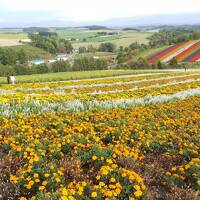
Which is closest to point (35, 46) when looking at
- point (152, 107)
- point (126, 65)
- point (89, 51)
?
point (89, 51)

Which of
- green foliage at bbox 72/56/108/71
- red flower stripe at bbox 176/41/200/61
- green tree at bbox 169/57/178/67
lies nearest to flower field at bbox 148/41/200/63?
red flower stripe at bbox 176/41/200/61

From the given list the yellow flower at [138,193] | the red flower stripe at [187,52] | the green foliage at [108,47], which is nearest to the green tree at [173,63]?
the red flower stripe at [187,52]

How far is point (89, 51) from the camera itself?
519ft

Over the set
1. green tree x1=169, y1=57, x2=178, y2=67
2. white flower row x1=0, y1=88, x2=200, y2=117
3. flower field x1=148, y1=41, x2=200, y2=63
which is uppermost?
white flower row x1=0, y1=88, x2=200, y2=117

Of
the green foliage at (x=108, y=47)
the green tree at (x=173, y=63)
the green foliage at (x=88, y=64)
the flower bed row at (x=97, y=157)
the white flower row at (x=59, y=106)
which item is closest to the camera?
the flower bed row at (x=97, y=157)

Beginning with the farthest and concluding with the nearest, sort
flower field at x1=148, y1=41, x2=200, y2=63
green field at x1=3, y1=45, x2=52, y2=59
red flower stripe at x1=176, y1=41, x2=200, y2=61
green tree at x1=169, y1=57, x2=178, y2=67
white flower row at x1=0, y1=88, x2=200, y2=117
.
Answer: green field at x1=3, y1=45, x2=52, y2=59, red flower stripe at x1=176, y1=41, x2=200, y2=61, flower field at x1=148, y1=41, x2=200, y2=63, green tree at x1=169, y1=57, x2=178, y2=67, white flower row at x1=0, y1=88, x2=200, y2=117

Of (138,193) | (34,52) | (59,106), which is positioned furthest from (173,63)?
(34,52)

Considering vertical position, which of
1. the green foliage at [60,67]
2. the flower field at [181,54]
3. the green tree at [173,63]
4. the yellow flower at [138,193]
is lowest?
the green foliage at [60,67]

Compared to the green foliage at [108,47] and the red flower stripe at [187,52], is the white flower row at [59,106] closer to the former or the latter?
the red flower stripe at [187,52]

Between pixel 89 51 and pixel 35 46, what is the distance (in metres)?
32.4

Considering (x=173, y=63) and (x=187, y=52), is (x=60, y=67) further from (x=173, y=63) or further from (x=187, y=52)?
(x=187, y=52)

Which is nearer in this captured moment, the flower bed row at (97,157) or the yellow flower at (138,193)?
the yellow flower at (138,193)

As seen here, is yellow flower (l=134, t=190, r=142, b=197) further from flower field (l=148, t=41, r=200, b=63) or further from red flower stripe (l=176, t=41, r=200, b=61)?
red flower stripe (l=176, t=41, r=200, b=61)

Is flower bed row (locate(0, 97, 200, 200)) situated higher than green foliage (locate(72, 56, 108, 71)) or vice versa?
flower bed row (locate(0, 97, 200, 200))
